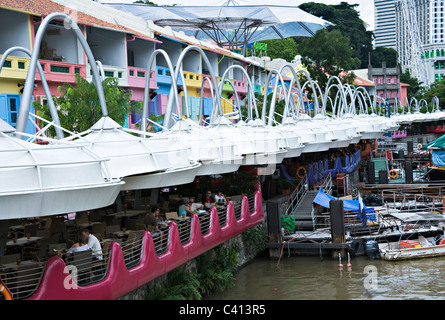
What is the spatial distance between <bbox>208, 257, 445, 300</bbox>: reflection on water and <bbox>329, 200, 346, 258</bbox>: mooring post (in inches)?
33.0

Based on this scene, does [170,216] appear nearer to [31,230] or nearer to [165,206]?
[165,206]

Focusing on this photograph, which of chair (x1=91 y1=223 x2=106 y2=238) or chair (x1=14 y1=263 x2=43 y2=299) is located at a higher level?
chair (x1=91 y1=223 x2=106 y2=238)

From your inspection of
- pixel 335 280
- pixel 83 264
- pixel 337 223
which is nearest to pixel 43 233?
pixel 83 264

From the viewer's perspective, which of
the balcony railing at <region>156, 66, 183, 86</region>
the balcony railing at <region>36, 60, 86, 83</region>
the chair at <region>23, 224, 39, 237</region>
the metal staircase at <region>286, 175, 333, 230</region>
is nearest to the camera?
the chair at <region>23, 224, 39, 237</region>

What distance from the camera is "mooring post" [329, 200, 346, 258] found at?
2894cm

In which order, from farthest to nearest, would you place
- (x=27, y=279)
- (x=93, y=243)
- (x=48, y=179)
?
1. (x=93, y=243)
2. (x=27, y=279)
3. (x=48, y=179)

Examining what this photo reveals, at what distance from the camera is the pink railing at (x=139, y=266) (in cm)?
1337

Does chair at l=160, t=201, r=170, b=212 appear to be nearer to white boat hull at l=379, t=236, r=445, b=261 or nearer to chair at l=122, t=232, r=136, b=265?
chair at l=122, t=232, r=136, b=265

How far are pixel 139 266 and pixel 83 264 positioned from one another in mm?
2417

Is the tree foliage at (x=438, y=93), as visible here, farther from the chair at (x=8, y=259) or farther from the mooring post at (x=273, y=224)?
the chair at (x=8, y=259)

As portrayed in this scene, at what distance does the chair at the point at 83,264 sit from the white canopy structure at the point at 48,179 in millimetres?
1358

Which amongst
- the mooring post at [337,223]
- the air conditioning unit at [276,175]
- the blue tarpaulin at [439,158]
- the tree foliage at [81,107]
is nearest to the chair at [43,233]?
the tree foliage at [81,107]

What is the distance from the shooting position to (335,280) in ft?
86.5

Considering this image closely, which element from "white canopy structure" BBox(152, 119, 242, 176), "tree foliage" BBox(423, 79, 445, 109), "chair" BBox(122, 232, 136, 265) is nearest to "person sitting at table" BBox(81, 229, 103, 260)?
"chair" BBox(122, 232, 136, 265)
